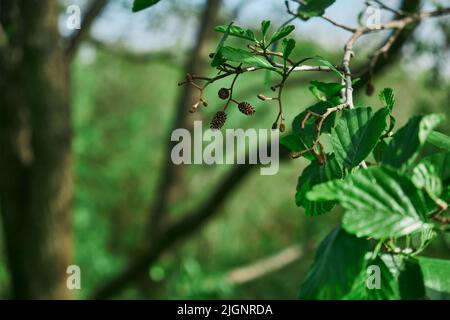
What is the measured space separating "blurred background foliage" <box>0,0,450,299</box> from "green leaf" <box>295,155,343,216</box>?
72.7 inches

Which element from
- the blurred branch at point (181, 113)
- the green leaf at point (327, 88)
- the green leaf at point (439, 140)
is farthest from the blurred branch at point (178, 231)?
the green leaf at point (439, 140)

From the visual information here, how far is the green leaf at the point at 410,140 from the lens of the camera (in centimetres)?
44

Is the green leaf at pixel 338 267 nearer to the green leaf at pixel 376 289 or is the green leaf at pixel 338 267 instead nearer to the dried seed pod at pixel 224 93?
the green leaf at pixel 376 289

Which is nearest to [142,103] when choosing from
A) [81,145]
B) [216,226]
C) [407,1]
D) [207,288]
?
[81,145]

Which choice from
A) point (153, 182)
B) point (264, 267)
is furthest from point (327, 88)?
point (153, 182)

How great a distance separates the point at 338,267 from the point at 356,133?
144 millimetres

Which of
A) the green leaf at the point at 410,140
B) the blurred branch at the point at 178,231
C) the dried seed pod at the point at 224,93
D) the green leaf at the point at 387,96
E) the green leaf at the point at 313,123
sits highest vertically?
the dried seed pod at the point at 224,93

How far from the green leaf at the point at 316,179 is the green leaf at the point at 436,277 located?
0.10 metres

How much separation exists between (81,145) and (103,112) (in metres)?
1.52

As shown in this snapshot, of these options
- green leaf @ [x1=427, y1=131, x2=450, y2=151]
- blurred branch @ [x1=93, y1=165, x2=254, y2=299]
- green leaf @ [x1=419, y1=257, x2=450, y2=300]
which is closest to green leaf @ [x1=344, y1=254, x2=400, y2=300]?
green leaf @ [x1=419, y1=257, x2=450, y2=300]

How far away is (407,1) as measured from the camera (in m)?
1.48

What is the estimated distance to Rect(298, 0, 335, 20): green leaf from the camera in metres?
0.53

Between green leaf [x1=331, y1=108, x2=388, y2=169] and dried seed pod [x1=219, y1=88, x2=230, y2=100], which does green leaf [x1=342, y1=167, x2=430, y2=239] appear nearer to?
green leaf [x1=331, y1=108, x2=388, y2=169]

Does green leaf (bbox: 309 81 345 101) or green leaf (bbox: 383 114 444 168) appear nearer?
green leaf (bbox: 383 114 444 168)
